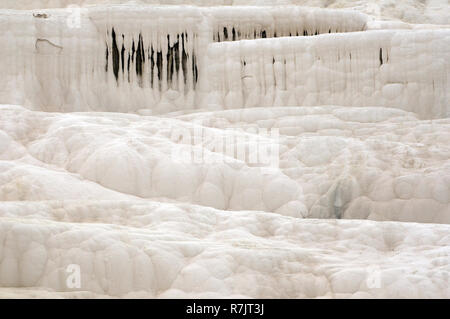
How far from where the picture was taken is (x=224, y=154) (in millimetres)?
14648

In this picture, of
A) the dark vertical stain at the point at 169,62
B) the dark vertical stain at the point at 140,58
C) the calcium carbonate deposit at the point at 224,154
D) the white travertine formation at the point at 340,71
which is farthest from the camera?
the dark vertical stain at the point at 140,58

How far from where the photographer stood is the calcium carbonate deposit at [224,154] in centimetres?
970

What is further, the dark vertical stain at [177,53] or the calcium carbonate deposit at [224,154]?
the dark vertical stain at [177,53]

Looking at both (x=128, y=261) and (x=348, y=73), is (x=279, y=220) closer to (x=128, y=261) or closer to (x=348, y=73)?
(x=128, y=261)

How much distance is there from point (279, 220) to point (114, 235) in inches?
115

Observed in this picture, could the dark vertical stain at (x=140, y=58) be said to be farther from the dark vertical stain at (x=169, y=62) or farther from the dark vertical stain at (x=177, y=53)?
the dark vertical stain at (x=177, y=53)

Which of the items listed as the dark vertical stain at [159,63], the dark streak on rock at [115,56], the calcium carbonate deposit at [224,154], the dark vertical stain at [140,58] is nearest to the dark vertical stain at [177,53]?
the calcium carbonate deposit at [224,154]

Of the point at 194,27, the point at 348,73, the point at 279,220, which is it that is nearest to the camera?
the point at 279,220

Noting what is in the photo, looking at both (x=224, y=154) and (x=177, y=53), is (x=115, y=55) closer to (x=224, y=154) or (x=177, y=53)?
(x=177, y=53)

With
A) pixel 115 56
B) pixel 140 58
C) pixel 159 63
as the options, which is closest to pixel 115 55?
pixel 115 56

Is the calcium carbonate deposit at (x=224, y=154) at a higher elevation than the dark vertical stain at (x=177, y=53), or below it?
below

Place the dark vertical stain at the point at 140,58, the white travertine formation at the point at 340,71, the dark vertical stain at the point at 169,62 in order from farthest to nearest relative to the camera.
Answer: the dark vertical stain at the point at 140,58, the dark vertical stain at the point at 169,62, the white travertine formation at the point at 340,71
